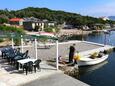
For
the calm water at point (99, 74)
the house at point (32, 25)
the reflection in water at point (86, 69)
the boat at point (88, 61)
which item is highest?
the house at point (32, 25)

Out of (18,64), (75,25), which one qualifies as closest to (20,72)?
(18,64)

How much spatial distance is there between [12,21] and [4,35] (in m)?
73.5

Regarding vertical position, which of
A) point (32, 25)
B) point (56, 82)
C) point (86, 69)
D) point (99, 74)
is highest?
point (32, 25)

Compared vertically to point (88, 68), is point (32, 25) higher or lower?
higher

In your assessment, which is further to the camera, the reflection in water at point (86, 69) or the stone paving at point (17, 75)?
the reflection in water at point (86, 69)

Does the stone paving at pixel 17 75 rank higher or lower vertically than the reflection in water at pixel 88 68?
higher

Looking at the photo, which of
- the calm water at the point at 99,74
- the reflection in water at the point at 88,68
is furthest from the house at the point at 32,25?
the calm water at the point at 99,74

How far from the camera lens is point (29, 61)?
60.0 feet

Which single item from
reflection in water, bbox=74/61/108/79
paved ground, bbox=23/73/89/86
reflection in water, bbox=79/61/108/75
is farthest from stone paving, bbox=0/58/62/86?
reflection in water, bbox=79/61/108/75

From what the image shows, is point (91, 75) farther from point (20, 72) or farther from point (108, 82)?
point (20, 72)

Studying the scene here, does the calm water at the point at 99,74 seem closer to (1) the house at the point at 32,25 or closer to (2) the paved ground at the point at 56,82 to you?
(2) the paved ground at the point at 56,82

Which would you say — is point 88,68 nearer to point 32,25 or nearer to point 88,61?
point 88,61

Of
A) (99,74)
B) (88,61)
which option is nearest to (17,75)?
(99,74)

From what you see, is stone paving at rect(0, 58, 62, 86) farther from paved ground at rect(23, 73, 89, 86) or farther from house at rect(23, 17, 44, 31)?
house at rect(23, 17, 44, 31)
